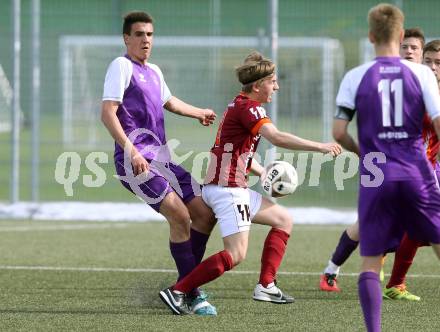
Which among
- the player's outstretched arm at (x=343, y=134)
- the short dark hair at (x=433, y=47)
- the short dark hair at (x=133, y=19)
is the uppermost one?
the short dark hair at (x=133, y=19)

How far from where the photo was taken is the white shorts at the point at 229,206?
7.15 meters

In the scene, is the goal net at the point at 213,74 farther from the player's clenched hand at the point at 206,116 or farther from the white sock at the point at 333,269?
the player's clenched hand at the point at 206,116

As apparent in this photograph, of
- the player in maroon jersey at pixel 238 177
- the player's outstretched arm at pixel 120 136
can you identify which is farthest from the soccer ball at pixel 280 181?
the player's outstretched arm at pixel 120 136

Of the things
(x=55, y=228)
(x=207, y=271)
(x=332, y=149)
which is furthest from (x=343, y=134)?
(x=55, y=228)

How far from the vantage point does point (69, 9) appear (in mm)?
14727

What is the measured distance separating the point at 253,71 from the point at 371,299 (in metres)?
2.20

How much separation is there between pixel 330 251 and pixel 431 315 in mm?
3816

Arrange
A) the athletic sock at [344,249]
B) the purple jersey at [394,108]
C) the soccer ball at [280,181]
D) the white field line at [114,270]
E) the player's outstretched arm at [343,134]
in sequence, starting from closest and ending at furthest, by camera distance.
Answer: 1. the purple jersey at [394,108]
2. the player's outstretched arm at [343,134]
3. the soccer ball at [280,181]
4. the athletic sock at [344,249]
5. the white field line at [114,270]

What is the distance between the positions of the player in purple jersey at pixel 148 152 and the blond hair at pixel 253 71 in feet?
2.06

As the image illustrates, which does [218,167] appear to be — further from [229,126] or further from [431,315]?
[431,315]

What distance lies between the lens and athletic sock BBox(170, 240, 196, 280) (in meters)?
7.35

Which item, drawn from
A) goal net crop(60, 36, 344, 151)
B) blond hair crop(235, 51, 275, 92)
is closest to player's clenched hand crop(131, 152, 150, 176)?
blond hair crop(235, 51, 275, 92)

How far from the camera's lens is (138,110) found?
7395mm

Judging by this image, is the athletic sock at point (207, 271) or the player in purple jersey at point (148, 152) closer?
the athletic sock at point (207, 271)
